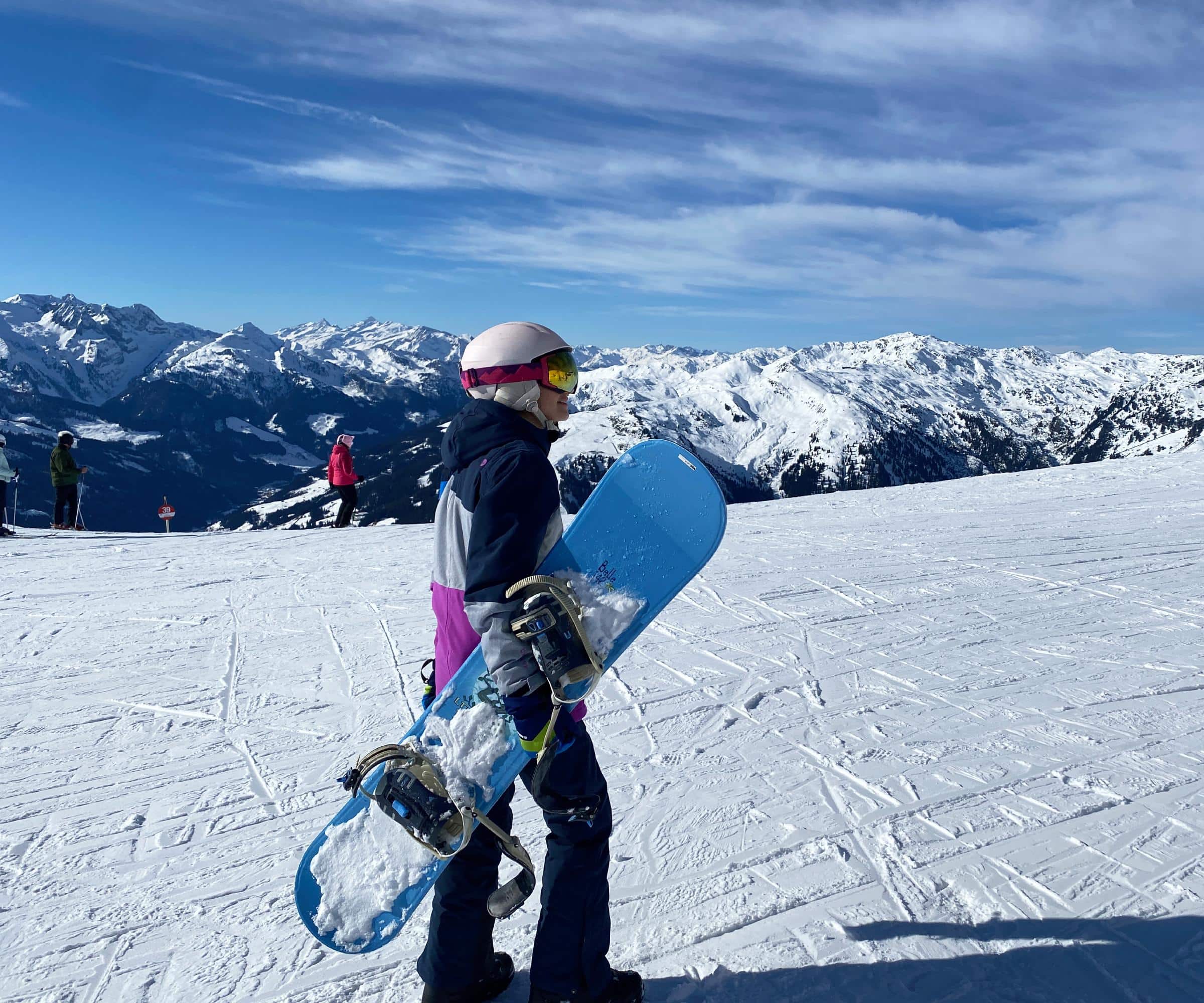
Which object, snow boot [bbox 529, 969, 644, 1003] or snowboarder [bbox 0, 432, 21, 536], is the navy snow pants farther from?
snowboarder [bbox 0, 432, 21, 536]

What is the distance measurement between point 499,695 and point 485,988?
1.06 m

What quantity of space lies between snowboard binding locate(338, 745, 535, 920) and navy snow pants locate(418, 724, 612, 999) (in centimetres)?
8

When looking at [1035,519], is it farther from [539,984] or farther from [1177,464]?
[539,984]

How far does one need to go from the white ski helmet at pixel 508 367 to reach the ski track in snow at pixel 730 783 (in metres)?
2.18

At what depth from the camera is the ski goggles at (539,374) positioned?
8.00ft

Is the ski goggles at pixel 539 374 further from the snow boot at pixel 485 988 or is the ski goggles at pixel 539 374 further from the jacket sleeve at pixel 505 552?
the snow boot at pixel 485 988

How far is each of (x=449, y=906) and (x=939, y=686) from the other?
4258 millimetres

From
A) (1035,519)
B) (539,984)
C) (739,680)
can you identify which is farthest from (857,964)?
(1035,519)

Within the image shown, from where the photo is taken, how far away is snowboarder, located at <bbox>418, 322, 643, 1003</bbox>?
2.24 meters

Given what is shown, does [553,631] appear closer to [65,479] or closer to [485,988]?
[485,988]

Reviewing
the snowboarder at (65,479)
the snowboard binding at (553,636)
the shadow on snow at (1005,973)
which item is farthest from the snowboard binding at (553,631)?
the snowboarder at (65,479)

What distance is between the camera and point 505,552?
2.21m

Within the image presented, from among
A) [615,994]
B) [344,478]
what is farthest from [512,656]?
[344,478]

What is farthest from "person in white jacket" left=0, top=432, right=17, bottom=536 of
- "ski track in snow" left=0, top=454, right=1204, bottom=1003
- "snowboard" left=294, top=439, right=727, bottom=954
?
"snowboard" left=294, top=439, right=727, bottom=954
